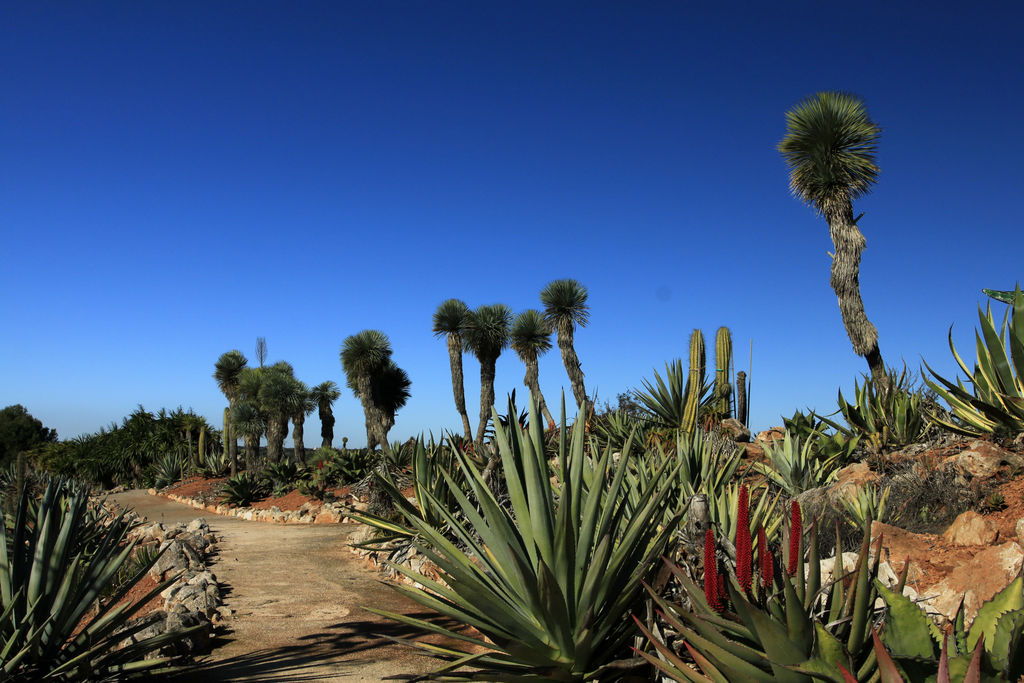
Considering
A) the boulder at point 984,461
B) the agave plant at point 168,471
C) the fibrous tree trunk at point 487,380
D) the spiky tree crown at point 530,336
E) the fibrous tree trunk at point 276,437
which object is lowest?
the boulder at point 984,461

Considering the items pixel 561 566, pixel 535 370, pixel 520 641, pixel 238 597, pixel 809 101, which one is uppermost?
pixel 809 101

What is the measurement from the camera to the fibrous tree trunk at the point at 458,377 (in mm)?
27422

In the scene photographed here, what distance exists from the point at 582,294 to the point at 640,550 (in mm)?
21451

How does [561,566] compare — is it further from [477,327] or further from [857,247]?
[477,327]

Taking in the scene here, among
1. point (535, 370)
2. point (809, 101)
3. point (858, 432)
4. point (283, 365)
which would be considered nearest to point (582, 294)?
point (535, 370)

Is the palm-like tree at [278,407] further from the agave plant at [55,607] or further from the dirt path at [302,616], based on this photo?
the agave plant at [55,607]

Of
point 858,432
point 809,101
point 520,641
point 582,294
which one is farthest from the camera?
point 582,294

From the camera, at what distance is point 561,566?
3.06 m

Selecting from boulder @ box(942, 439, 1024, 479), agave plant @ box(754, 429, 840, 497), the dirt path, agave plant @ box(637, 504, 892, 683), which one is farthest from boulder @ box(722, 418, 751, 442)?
agave plant @ box(637, 504, 892, 683)

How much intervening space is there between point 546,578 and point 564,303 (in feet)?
70.9

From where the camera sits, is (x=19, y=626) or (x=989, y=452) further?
(x=989, y=452)

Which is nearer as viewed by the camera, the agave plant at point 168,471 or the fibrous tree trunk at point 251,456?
the fibrous tree trunk at point 251,456

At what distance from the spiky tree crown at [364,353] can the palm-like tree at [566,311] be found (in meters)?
8.38

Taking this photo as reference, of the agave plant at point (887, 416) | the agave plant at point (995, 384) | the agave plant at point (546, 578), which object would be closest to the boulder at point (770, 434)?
the agave plant at point (887, 416)
